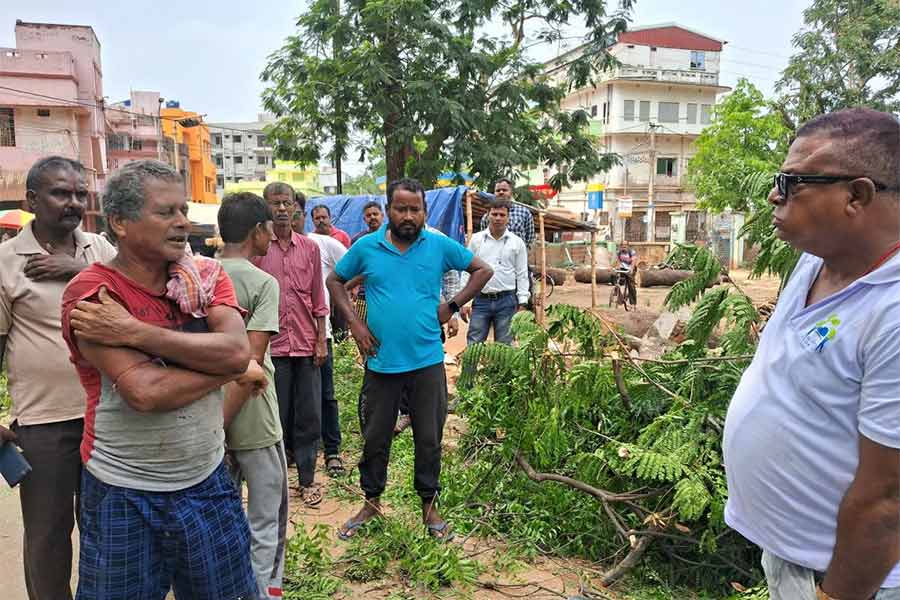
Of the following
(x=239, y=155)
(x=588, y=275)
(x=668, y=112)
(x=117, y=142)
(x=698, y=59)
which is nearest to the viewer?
(x=588, y=275)

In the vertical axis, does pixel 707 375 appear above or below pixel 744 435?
below

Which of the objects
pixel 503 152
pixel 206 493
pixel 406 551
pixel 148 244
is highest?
pixel 503 152

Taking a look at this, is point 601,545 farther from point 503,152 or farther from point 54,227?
point 503,152

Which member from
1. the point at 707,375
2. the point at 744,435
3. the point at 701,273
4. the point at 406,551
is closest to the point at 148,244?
the point at 744,435

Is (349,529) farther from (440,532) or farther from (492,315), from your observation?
(492,315)

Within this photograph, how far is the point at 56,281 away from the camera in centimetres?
238

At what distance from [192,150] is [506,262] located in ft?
145

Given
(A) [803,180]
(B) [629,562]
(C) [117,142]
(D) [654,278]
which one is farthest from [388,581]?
(C) [117,142]

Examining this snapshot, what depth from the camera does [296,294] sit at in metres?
4.04

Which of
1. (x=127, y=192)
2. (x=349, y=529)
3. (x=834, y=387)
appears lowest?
(x=349, y=529)

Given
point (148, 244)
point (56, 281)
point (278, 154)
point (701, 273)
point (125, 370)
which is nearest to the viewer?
point (125, 370)

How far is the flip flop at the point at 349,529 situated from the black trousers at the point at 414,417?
202 millimetres

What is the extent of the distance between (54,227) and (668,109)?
47.3 m

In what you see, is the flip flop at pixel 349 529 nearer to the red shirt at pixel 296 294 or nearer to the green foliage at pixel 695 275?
the red shirt at pixel 296 294
